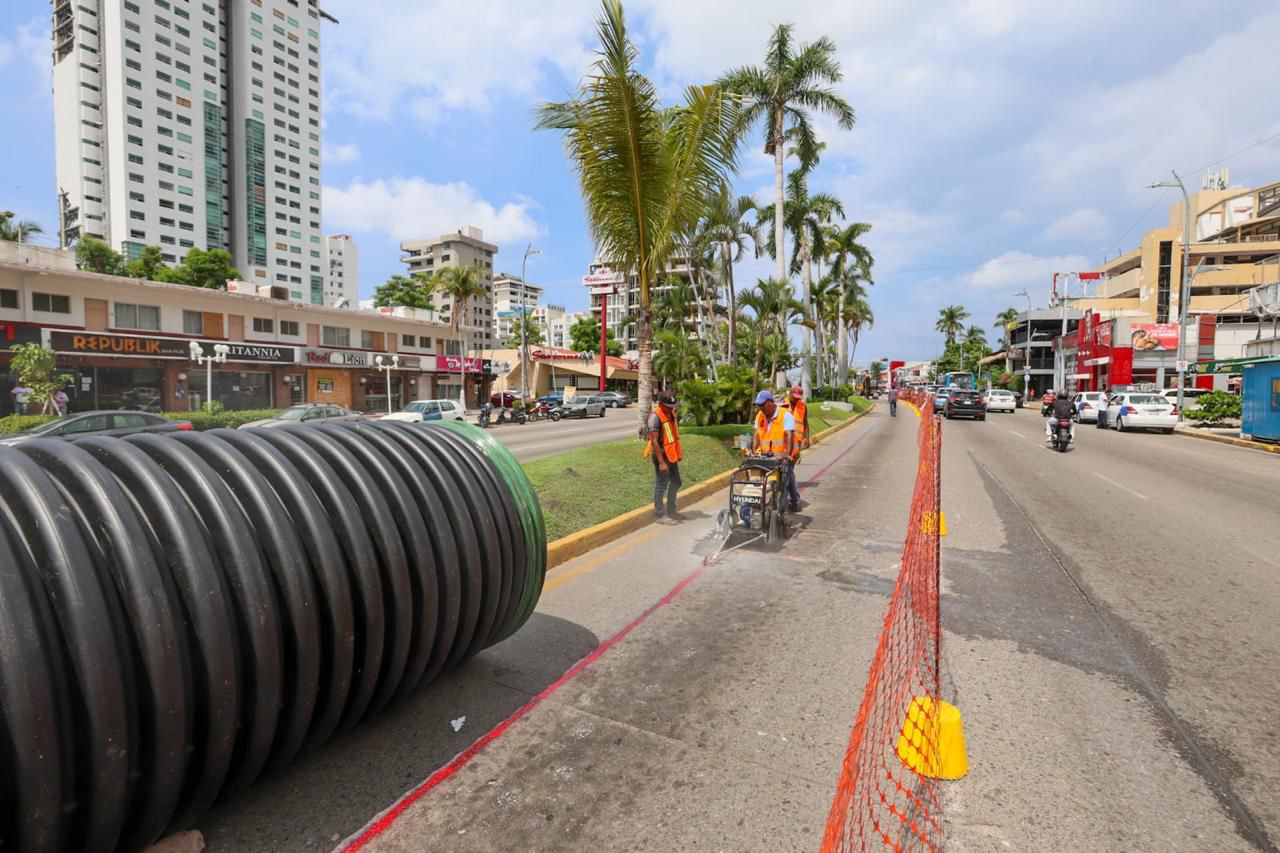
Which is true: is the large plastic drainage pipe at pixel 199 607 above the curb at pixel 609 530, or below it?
above

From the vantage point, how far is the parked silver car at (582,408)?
38.4m

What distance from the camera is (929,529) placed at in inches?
284

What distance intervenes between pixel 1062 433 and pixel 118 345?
110 feet

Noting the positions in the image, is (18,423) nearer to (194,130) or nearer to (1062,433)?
(1062,433)

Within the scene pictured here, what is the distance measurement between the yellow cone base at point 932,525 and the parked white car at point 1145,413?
21570 millimetres

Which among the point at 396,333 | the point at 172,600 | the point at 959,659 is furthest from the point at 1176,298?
the point at 172,600

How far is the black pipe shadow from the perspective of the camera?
2.54m

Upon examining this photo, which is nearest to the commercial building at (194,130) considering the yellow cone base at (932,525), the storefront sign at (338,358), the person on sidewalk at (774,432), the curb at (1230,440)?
the storefront sign at (338,358)

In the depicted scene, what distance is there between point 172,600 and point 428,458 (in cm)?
140

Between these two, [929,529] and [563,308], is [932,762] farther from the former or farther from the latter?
[563,308]

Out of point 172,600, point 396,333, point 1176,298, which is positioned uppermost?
point 1176,298

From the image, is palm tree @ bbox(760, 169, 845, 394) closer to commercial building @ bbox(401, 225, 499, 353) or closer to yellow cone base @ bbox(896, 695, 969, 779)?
yellow cone base @ bbox(896, 695, 969, 779)

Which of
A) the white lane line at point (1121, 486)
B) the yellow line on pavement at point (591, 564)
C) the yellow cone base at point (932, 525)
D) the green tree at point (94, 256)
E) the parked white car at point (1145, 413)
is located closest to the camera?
the yellow line on pavement at point (591, 564)

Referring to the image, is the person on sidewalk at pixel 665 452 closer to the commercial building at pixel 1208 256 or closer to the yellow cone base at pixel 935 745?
the yellow cone base at pixel 935 745
